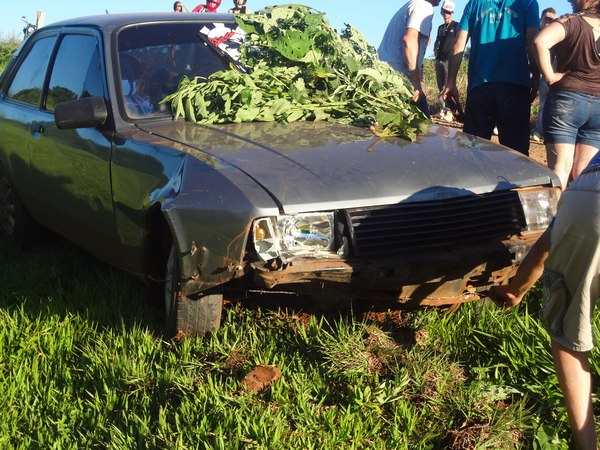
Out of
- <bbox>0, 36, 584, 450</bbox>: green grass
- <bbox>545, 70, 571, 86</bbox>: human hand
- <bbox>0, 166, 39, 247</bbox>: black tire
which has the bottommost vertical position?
<bbox>0, 166, 39, 247</bbox>: black tire

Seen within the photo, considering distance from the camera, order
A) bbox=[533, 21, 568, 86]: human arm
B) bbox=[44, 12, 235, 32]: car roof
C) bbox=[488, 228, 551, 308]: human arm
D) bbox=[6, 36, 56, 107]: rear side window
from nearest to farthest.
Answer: bbox=[488, 228, 551, 308]: human arm < bbox=[44, 12, 235, 32]: car roof < bbox=[533, 21, 568, 86]: human arm < bbox=[6, 36, 56, 107]: rear side window

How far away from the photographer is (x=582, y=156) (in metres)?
5.84

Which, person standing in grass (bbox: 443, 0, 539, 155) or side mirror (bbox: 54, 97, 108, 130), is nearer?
side mirror (bbox: 54, 97, 108, 130)

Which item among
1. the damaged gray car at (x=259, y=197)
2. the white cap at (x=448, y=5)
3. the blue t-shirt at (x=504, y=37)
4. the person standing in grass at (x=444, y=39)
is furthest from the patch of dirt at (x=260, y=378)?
the white cap at (x=448, y=5)

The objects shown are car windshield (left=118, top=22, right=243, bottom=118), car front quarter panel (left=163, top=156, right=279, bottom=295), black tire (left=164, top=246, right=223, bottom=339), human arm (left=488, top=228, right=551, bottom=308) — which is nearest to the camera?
human arm (left=488, top=228, right=551, bottom=308)

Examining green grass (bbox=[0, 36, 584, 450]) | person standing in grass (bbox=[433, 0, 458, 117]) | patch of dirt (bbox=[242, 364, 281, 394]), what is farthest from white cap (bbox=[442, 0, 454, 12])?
patch of dirt (bbox=[242, 364, 281, 394])

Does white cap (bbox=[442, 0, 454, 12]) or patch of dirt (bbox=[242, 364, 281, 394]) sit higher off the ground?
white cap (bbox=[442, 0, 454, 12])

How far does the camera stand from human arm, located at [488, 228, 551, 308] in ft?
10.1

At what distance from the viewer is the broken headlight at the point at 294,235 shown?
11.5ft

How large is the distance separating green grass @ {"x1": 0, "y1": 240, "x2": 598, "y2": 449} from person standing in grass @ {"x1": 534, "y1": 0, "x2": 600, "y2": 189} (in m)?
1.70

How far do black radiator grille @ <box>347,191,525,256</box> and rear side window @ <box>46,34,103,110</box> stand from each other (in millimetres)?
Answer: 1973

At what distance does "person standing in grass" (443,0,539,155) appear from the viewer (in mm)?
6129

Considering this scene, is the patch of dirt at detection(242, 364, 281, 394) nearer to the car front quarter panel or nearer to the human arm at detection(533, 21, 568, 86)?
the car front quarter panel

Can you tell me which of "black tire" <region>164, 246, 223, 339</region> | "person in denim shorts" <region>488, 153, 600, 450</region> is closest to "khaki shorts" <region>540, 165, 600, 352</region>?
"person in denim shorts" <region>488, 153, 600, 450</region>
